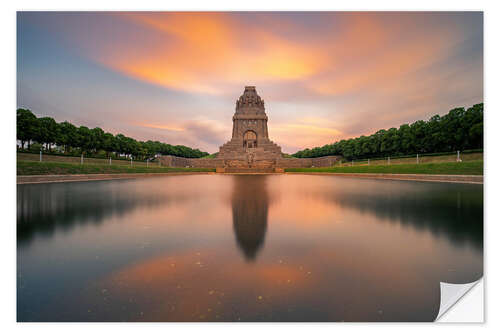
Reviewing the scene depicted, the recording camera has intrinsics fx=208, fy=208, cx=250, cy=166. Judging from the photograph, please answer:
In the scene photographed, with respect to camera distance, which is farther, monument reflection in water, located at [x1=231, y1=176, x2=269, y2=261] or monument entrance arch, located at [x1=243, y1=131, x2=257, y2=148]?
monument entrance arch, located at [x1=243, y1=131, x2=257, y2=148]

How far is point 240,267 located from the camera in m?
2.22

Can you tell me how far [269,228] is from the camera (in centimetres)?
363

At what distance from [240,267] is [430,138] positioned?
31020mm

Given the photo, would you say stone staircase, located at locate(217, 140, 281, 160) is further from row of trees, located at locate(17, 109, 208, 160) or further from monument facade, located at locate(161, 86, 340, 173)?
row of trees, located at locate(17, 109, 208, 160)

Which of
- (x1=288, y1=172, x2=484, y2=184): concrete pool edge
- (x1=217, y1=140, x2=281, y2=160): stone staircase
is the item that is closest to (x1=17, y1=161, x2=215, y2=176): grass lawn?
(x1=217, y1=140, x2=281, y2=160): stone staircase

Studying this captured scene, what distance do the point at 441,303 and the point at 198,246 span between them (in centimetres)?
262

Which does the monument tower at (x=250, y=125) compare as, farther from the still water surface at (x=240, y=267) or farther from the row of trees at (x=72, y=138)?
the still water surface at (x=240, y=267)

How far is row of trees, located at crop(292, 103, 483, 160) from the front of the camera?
17472mm

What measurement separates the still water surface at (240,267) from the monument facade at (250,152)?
2771cm

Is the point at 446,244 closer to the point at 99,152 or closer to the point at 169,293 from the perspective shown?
the point at 169,293

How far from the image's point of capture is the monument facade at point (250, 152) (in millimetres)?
35094

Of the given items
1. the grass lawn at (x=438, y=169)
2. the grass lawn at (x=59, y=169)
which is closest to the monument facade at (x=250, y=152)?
the grass lawn at (x=59, y=169)

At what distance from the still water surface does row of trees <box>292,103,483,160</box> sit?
1332 cm

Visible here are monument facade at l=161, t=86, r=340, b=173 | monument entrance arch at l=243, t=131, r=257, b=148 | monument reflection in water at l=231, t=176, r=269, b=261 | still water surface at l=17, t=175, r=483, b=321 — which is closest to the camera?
still water surface at l=17, t=175, r=483, b=321
